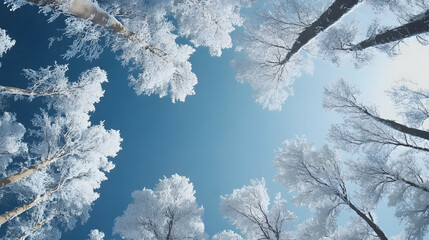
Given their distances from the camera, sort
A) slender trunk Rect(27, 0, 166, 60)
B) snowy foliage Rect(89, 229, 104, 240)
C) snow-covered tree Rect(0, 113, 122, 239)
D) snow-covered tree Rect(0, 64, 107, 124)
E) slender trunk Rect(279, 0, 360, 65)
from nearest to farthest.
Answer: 1. slender trunk Rect(27, 0, 166, 60)
2. slender trunk Rect(279, 0, 360, 65)
3. snow-covered tree Rect(0, 64, 107, 124)
4. snow-covered tree Rect(0, 113, 122, 239)
5. snowy foliage Rect(89, 229, 104, 240)

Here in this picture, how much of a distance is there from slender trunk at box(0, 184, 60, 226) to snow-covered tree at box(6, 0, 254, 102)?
474cm

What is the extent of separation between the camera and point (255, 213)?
970cm

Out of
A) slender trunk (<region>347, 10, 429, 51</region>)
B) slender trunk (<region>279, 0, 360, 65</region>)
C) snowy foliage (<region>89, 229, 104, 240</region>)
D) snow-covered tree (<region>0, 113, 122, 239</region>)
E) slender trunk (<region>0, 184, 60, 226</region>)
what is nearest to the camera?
slender trunk (<region>347, 10, 429, 51</region>)

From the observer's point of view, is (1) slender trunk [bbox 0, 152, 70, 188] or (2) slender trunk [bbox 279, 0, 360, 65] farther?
(1) slender trunk [bbox 0, 152, 70, 188]

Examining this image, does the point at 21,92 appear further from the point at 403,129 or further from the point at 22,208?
the point at 403,129

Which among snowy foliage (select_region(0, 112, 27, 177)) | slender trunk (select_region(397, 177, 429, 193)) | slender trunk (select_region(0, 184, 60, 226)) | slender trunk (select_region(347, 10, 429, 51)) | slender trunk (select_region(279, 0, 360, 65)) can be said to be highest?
snowy foliage (select_region(0, 112, 27, 177))

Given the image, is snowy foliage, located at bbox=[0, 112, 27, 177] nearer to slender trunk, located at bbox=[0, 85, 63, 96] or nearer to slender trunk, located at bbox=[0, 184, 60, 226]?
slender trunk, located at bbox=[0, 184, 60, 226]

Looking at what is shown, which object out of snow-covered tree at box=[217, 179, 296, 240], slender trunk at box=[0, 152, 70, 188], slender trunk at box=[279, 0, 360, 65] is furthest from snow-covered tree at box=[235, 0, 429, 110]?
slender trunk at box=[0, 152, 70, 188]

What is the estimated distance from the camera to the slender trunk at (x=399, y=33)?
525cm

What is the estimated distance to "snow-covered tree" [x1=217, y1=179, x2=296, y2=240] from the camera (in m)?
9.47

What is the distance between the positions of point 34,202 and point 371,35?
1138 cm

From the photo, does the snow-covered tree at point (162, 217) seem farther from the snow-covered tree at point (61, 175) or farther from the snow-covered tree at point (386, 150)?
the snow-covered tree at point (386, 150)

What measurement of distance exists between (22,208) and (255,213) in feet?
26.0

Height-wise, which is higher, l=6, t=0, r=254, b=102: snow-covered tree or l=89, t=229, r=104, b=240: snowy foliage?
l=6, t=0, r=254, b=102: snow-covered tree
